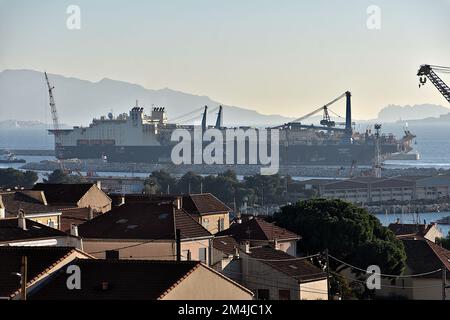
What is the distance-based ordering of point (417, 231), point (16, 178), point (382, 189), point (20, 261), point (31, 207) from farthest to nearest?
point (382, 189) → point (16, 178) → point (417, 231) → point (31, 207) → point (20, 261)

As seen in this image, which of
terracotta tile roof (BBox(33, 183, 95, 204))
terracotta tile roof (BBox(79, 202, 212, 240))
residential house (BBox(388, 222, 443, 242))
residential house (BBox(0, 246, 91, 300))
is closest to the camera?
residential house (BBox(0, 246, 91, 300))

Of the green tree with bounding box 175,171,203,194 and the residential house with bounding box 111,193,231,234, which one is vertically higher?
the residential house with bounding box 111,193,231,234

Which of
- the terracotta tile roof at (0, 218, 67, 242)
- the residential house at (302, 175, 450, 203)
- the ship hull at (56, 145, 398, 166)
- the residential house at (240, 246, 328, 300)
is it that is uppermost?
the ship hull at (56, 145, 398, 166)

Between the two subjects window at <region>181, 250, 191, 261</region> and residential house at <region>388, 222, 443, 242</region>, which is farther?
residential house at <region>388, 222, 443, 242</region>

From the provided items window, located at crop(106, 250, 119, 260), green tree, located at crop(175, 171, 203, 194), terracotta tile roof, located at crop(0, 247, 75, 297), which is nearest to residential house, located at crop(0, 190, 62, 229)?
window, located at crop(106, 250, 119, 260)

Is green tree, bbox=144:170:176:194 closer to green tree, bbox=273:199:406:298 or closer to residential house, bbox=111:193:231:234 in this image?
residential house, bbox=111:193:231:234

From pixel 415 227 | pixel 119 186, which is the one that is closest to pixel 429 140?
pixel 119 186

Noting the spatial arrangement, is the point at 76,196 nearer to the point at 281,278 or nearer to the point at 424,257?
the point at 424,257

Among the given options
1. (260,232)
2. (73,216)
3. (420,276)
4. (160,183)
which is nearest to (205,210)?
(73,216)
